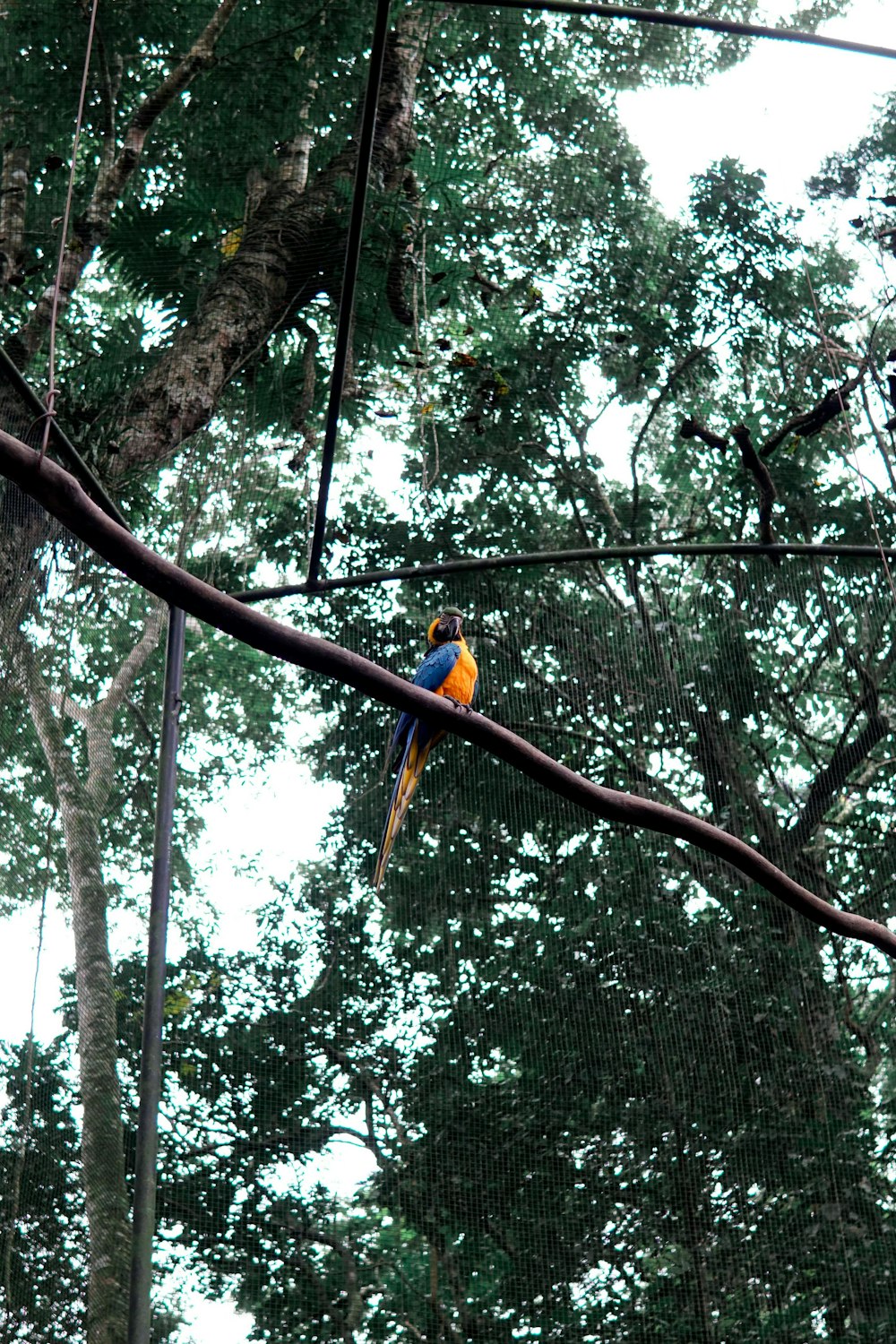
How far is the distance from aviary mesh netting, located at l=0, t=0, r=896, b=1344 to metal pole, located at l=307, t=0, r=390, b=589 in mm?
605

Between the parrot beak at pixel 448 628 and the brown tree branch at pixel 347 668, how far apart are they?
1.63m

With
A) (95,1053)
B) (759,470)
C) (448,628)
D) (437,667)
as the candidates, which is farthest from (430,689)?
(95,1053)

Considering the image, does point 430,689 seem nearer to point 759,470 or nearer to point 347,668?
point 759,470

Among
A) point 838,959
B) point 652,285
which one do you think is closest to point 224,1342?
point 838,959

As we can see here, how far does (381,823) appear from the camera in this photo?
4.41 meters

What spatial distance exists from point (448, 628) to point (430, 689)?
272mm

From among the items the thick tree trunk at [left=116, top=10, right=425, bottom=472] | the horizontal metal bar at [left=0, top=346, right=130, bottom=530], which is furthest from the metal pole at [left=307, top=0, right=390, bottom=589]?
the thick tree trunk at [left=116, top=10, right=425, bottom=472]

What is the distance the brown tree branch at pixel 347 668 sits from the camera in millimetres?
1229

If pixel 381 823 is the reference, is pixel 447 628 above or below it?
below

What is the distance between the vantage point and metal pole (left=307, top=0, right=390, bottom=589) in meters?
1.77

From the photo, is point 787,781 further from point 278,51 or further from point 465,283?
point 278,51

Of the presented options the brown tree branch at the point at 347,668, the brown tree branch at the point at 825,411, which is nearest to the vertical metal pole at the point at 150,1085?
the brown tree branch at the point at 347,668

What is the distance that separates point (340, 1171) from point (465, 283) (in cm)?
356

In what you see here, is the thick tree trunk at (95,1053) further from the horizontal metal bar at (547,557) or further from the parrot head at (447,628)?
the parrot head at (447,628)
